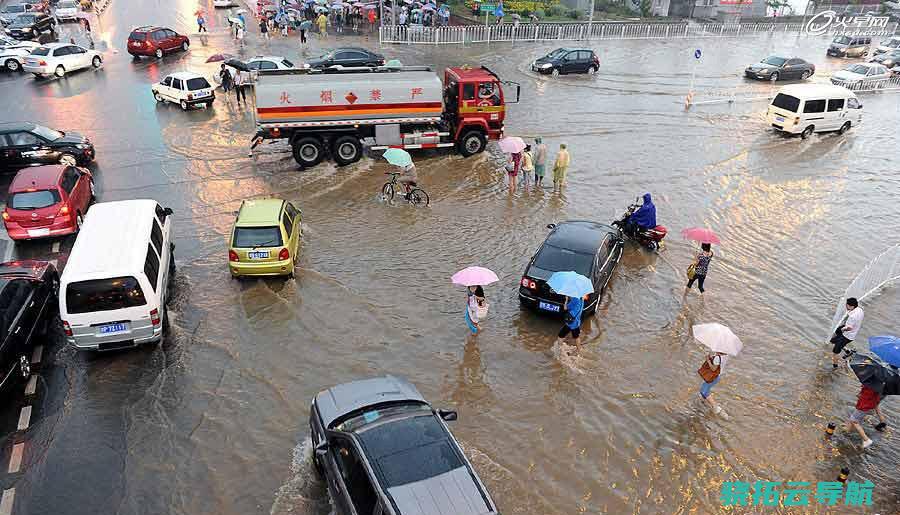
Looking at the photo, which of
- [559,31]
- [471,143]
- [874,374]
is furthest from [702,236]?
[559,31]

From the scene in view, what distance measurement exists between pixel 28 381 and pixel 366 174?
10.9 m

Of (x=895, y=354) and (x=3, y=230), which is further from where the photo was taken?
(x=3, y=230)

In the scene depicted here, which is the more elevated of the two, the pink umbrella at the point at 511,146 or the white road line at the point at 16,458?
the pink umbrella at the point at 511,146

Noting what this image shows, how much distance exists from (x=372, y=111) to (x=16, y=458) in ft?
43.5

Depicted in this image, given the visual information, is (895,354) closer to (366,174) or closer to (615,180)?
(615,180)

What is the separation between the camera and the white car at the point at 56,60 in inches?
1115

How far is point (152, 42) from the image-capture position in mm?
32500

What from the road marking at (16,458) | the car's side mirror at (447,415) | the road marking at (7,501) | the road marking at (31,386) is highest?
the car's side mirror at (447,415)

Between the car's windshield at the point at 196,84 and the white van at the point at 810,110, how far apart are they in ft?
74.2

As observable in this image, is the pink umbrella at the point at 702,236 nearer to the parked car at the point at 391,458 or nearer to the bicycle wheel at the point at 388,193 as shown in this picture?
the parked car at the point at 391,458

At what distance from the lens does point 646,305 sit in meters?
12.4

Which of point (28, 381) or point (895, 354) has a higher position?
point (895, 354)

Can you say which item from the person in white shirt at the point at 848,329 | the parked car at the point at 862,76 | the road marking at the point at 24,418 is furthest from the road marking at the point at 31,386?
the parked car at the point at 862,76

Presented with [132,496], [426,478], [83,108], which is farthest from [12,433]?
[83,108]
